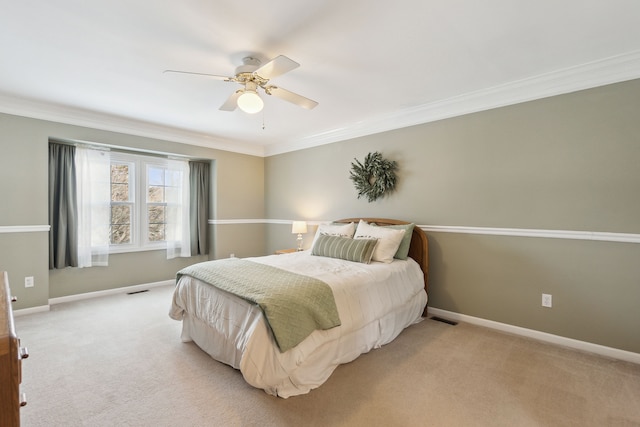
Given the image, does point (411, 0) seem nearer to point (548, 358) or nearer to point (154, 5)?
point (154, 5)

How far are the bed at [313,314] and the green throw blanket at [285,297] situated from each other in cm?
1

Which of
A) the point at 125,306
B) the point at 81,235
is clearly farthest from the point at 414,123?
the point at 81,235

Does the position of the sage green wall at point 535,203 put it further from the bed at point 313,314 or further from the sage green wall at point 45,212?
the sage green wall at point 45,212

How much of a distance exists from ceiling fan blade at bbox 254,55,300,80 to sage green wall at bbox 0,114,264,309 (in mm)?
3093

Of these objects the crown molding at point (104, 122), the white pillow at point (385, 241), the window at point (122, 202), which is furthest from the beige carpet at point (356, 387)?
the crown molding at point (104, 122)

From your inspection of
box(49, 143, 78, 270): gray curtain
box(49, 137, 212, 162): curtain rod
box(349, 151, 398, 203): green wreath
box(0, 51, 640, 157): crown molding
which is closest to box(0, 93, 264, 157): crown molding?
box(0, 51, 640, 157): crown molding

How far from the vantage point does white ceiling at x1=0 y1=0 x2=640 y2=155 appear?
1879 millimetres

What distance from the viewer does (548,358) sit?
2.50 metres

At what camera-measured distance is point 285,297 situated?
207 centimetres

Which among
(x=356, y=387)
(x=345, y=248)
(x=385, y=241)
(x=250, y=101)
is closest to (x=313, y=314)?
(x=356, y=387)

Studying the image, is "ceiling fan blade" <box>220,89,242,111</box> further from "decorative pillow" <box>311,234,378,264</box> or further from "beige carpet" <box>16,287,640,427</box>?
"beige carpet" <box>16,287,640,427</box>

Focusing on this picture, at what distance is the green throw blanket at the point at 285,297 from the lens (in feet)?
6.37

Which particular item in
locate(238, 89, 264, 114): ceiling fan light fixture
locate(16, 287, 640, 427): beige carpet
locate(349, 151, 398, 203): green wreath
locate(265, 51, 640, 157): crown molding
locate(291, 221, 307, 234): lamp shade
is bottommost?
locate(16, 287, 640, 427): beige carpet

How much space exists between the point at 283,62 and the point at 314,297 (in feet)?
5.51
